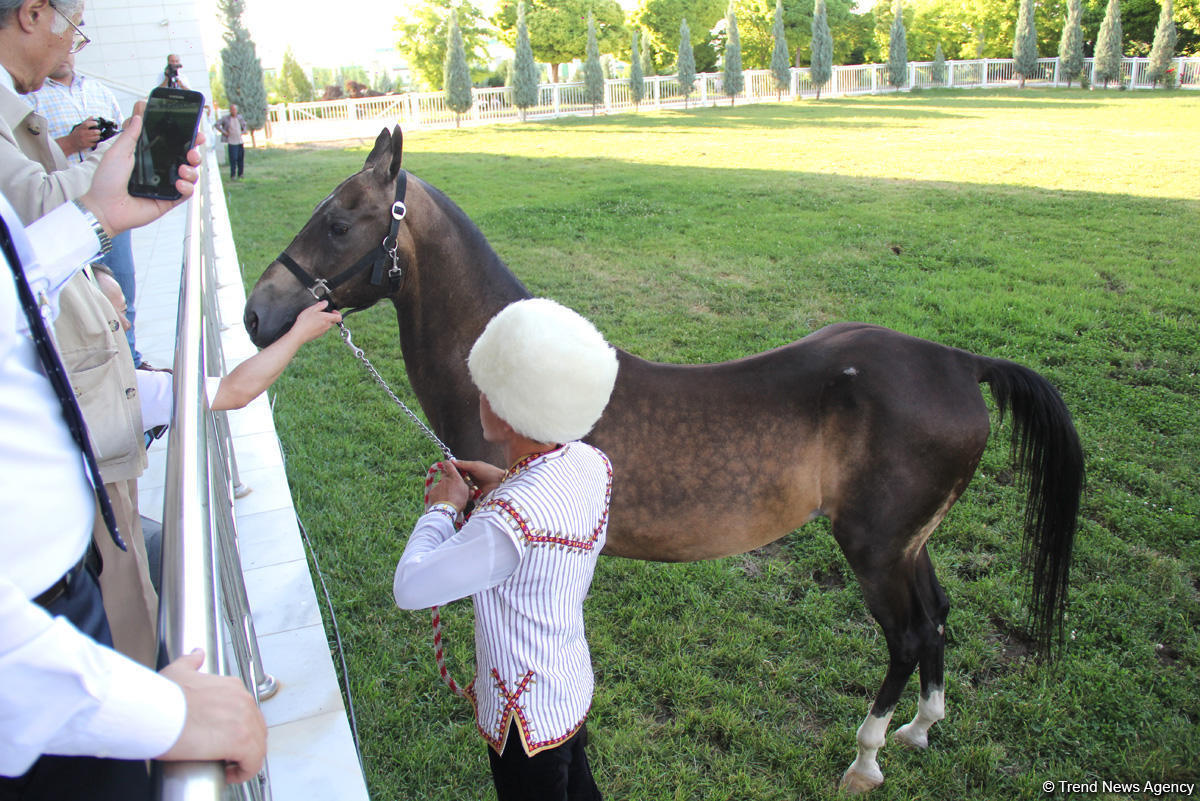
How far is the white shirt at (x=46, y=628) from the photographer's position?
88cm

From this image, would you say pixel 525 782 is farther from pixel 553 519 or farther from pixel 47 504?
pixel 47 504

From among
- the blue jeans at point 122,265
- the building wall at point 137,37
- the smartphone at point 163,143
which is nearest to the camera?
the smartphone at point 163,143

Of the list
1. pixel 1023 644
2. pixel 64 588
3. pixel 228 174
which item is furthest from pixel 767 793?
pixel 228 174

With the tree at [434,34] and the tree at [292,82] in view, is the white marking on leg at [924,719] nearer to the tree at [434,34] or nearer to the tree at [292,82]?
the tree at [434,34]

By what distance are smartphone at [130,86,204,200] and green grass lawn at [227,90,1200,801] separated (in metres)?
2.31

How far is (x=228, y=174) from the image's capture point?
20.3 meters

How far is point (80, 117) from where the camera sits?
156 inches

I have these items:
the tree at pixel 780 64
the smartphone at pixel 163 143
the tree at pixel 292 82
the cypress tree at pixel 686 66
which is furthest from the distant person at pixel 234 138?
the tree at pixel 292 82

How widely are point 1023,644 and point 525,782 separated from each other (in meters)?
2.83

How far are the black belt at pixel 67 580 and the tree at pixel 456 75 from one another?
33.6 metres

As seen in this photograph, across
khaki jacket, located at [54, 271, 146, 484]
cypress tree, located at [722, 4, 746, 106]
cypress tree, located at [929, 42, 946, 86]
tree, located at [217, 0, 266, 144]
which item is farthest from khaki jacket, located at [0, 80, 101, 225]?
cypress tree, located at [929, 42, 946, 86]

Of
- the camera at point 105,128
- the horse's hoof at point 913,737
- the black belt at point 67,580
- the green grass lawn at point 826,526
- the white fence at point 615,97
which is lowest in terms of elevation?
the horse's hoof at point 913,737

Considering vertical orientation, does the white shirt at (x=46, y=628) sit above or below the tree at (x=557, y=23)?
below

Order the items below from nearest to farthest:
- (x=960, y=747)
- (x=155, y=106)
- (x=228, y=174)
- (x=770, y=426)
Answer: (x=155, y=106) → (x=770, y=426) → (x=960, y=747) → (x=228, y=174)
